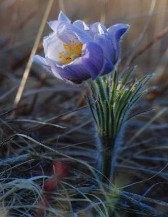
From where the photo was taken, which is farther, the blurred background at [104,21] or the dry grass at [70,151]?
the blurred background at [104,21]

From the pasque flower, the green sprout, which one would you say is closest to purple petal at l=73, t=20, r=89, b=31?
the pasque flower

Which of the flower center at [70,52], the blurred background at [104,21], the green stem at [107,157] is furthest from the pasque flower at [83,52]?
the blurred background at [104,21]

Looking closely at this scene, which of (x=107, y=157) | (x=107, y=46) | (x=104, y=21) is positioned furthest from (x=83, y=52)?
(x=104, y=21)

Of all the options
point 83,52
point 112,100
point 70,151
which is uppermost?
point 83,52

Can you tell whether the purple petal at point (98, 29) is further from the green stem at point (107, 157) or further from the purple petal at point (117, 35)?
the green stem at point (107, 157)

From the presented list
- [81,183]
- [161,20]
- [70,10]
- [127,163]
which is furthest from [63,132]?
[70,10]

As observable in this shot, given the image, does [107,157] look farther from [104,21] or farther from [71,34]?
[104,21]

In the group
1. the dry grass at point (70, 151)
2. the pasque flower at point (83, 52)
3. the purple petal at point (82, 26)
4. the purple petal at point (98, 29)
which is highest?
the purple petal at point (82, 26)
